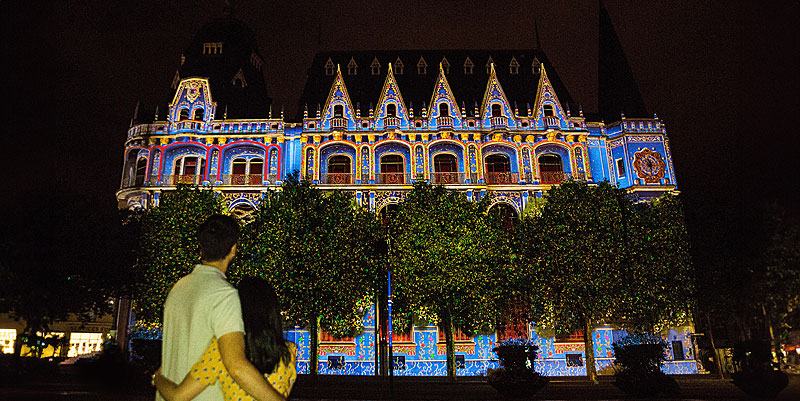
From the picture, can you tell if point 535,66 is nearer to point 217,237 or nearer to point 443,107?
point 443,107

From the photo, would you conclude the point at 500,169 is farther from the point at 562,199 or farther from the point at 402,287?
the point at 402,287

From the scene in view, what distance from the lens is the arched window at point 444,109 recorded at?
42769 millimetres

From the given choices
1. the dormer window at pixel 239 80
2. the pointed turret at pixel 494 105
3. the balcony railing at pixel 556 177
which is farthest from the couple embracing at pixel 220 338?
the dormer window at pixel 239 80

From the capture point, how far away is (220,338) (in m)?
3.00

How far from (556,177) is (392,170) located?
524 inches

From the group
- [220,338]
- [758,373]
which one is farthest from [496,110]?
[220,338]

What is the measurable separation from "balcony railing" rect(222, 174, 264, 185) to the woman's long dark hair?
123ft

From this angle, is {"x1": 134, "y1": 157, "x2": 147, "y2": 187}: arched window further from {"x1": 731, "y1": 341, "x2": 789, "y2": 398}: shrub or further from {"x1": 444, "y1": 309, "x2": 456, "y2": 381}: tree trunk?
{"x1": 731, "y1": 341, "x2": 789, "y2": 398}: shrub

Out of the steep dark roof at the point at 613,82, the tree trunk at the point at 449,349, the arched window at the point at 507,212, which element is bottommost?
the tree trunk at the point at 449,349

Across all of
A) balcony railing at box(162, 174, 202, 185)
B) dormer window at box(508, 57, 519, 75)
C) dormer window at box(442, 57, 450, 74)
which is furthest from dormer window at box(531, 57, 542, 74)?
balcony railing at box(162, 174, 202, 185)

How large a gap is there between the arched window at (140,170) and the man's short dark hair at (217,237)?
41.1 meters

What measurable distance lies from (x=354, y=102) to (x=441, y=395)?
29884 millimetres

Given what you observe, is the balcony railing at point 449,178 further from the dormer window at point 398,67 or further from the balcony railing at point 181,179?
the balcony railing at point 181,179

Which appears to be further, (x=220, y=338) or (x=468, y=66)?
(x=468, y=66)
